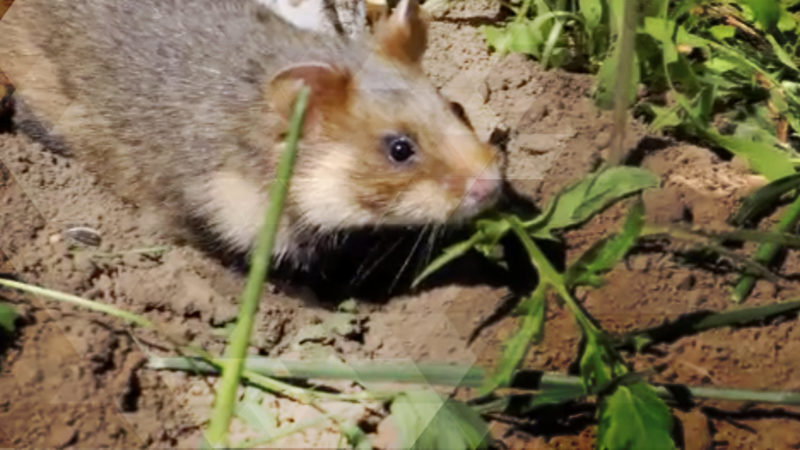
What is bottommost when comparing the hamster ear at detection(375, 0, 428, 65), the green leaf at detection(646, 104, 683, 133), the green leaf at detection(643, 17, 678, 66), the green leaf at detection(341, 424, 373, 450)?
the green leaf at detection(341, 424, 373, 450)

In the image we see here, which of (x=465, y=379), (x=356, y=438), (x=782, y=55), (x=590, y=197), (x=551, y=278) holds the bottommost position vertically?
(x=356, y=438)

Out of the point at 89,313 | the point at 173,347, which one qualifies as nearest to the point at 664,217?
the point at 173,347

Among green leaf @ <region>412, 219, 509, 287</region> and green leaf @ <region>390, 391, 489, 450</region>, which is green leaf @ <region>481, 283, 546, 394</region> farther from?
green leaf @ <region>412, 219, 509, 287</region>

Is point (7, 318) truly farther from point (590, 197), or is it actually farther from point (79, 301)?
point (590, 197)

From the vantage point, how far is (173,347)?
2.26 m

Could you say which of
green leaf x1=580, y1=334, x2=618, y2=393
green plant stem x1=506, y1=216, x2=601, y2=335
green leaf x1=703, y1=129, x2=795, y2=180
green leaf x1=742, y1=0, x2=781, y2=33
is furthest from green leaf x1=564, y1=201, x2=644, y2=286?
green leaf x1=742, y1=0, x2=781, y2=33

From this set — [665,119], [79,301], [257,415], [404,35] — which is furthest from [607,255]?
[79,301]

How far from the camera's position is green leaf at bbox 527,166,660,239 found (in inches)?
88.5

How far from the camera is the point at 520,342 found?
1989mm

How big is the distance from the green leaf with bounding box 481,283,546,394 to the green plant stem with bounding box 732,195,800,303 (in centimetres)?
66

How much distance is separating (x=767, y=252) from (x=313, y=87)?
4.53ft

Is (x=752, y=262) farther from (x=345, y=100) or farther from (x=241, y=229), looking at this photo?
(x=241, y=229)

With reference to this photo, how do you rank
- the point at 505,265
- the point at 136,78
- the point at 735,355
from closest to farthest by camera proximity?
1. the point at 735,355
2. the point at 505,265
3. the point at 136,78

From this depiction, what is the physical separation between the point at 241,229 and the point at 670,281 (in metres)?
1.28
